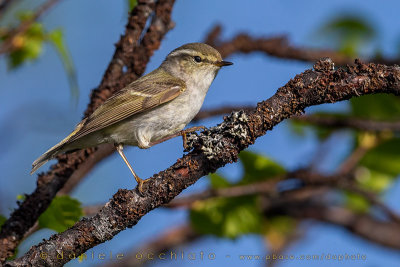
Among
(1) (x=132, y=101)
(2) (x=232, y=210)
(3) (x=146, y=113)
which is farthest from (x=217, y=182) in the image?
(1) (x=132, y=101)

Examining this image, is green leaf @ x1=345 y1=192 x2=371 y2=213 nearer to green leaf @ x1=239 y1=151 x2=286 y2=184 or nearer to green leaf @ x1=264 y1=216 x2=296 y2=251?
green leaf @ x1=264 y1=216 x2=296 y2=251

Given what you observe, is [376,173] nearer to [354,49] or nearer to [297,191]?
[297,191]

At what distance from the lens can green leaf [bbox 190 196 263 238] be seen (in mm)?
4086

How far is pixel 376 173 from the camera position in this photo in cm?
482

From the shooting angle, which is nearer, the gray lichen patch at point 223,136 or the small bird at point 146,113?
the gray lichen patch at point 223,136

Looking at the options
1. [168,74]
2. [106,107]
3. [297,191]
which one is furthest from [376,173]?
[106,107]

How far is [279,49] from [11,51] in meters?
2.20

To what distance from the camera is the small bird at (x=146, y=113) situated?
395cm

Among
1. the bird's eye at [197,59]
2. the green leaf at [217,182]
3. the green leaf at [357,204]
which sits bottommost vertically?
the green leaf at [357,204]

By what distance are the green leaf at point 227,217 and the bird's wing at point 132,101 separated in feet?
3.20

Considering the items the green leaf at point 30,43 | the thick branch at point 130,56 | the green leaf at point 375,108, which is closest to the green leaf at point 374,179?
the green leaf at point 375,108

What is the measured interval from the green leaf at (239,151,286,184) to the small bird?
491 mm

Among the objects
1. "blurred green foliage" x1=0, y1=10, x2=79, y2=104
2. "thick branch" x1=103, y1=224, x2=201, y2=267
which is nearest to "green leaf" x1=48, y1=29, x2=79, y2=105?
"blurred green foliage" x1=0, y1=10, x2=79, y2=104

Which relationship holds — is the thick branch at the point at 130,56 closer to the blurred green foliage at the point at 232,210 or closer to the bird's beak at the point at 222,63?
the blurred green foliage at the point at 232,210
